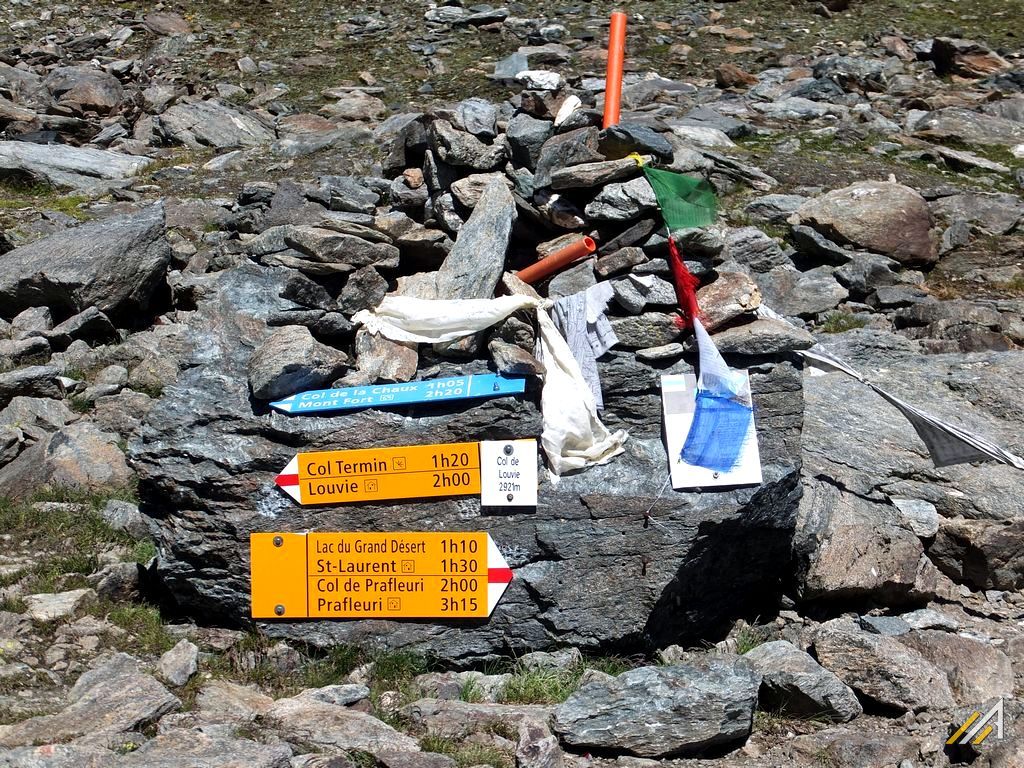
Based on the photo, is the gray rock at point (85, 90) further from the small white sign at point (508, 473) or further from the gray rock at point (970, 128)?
the small white sign at point (508, 473)

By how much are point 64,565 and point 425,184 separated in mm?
3574

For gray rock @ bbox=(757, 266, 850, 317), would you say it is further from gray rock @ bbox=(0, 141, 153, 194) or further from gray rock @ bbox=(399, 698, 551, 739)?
gray rock @ bbox=(0, 141, 153, 194)

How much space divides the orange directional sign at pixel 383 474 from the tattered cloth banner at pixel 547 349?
0.48 m

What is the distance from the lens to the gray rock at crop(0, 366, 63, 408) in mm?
8430

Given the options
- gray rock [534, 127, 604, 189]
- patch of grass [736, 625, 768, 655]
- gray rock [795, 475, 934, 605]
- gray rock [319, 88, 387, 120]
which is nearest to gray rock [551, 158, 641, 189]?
gray rock [534, 127, 604, 189]

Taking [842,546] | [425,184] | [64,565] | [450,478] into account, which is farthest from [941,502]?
[64,565]

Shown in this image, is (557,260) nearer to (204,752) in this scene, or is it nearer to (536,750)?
(536,750)

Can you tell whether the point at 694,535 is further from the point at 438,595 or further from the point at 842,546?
the point at 438,595

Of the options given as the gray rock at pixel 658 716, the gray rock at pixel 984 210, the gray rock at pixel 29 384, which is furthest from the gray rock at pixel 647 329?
the gray rock at pixel 984 210

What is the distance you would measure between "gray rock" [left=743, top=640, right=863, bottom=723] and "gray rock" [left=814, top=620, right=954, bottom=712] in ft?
0.30

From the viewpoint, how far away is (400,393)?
5.96 meters

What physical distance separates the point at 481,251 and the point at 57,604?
321cm

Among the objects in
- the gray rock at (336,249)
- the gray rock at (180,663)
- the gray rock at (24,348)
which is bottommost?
the gray rock at (24,348)

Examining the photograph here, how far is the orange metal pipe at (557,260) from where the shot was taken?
643 centimetres
